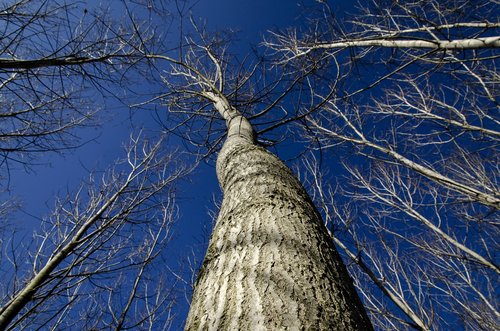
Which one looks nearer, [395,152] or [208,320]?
[208,320]

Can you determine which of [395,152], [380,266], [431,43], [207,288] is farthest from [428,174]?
[207,288]

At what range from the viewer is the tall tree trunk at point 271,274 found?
74 cm

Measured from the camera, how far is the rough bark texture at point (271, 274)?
74 centimetres

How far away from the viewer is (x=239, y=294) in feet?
2.71

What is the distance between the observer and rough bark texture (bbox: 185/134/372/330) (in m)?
0.74

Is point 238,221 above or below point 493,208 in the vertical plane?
below

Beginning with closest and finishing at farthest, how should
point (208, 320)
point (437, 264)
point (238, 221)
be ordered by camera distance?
point (208, 320), point (238, 221), point (437, 264)

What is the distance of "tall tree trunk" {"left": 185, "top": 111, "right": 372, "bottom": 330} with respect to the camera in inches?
29.3

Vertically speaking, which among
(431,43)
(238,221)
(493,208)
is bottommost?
(238,221)

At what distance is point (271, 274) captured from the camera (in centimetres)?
87

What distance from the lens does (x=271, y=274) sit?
87cm

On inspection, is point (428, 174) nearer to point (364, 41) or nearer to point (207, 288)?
point (364, 41)

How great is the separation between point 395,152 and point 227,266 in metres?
4.29

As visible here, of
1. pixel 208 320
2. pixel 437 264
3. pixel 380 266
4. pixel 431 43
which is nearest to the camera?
pixel 208 320
